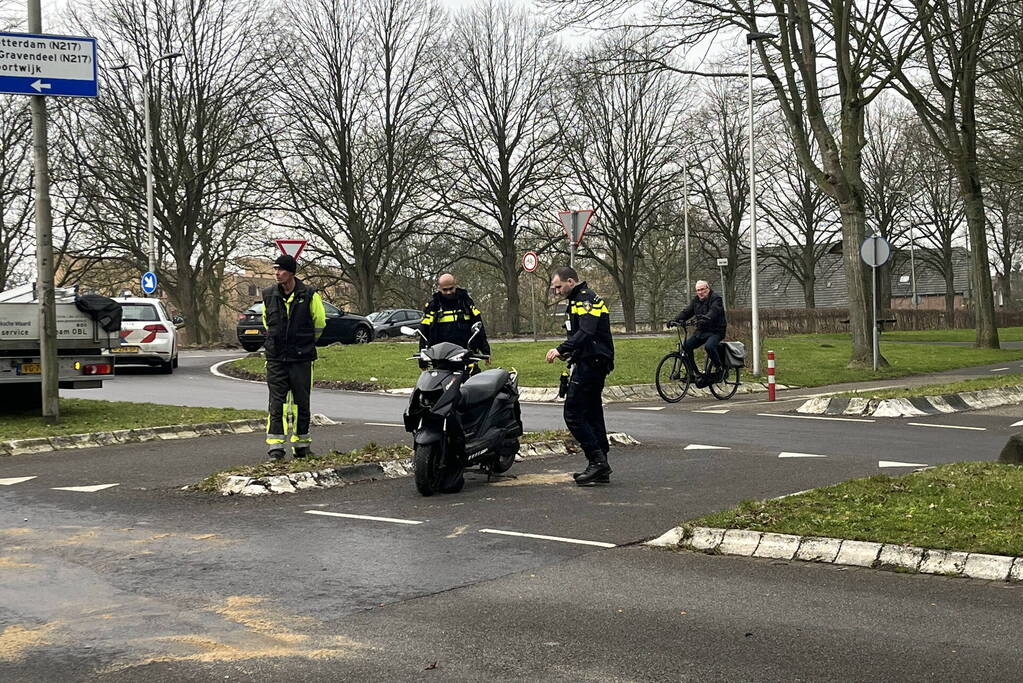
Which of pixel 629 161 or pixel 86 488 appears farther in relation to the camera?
pixel 629 161

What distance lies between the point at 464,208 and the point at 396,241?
3.65 m

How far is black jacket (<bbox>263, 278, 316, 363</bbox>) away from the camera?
10891 millimetres

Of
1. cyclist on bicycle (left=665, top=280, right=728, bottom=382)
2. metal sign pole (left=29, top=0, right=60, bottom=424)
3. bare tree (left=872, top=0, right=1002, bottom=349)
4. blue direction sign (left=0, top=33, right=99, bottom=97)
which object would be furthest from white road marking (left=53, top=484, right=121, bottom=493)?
bare tree (left=872, top=0, right=1002, bottom=349)

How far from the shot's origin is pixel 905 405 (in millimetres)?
16531

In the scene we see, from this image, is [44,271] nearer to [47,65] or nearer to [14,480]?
[47,65]

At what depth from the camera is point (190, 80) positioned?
1774 inches

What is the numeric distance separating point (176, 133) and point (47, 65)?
32177 millimetres

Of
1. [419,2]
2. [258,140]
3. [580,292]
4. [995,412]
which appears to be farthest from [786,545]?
[419,2]

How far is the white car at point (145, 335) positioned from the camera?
25.3 metres

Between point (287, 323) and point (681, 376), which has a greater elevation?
point (287, 323)

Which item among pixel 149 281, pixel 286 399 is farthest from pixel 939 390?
pixel 149 281

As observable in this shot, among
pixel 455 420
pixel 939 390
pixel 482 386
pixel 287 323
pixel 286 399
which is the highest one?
pixel 287 323

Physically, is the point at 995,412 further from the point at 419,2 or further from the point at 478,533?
the point at 419,2

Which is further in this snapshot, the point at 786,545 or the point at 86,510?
the point at 86,510
